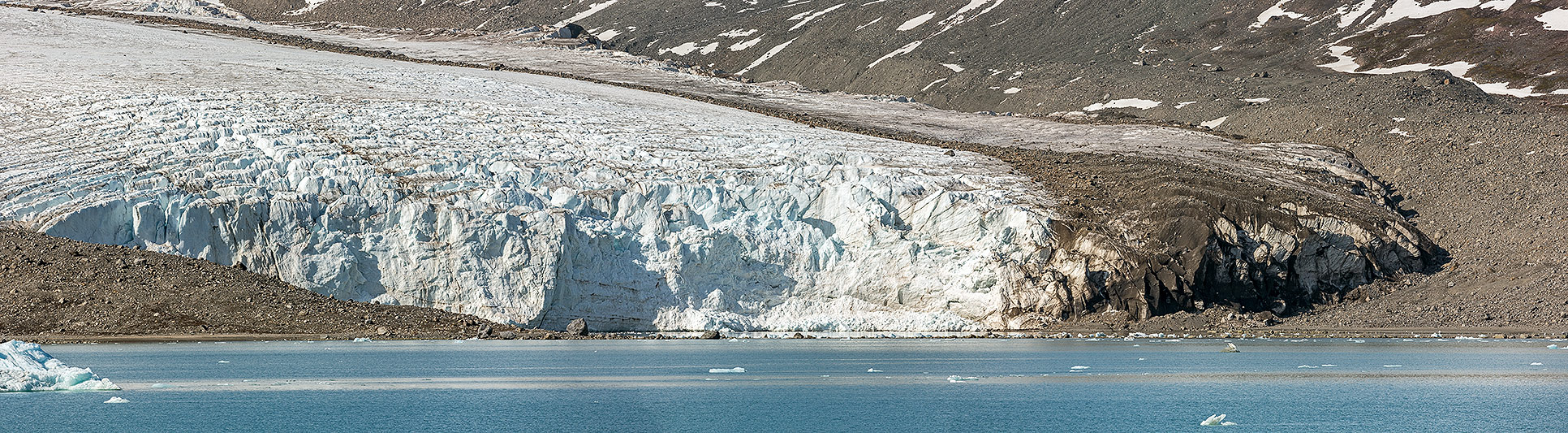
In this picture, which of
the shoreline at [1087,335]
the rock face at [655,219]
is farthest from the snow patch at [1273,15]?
the shoreline at [1087,335]

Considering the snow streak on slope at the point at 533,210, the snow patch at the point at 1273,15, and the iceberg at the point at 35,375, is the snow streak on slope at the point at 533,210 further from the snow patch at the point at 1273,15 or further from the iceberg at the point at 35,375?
the snow patch at the point at 1273,15

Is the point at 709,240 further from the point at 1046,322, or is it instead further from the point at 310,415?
the point at 310,415

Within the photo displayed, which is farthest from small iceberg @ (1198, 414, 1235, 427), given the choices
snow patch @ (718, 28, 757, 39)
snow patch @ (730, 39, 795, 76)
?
snow patch @ (718, 28, 757, 39)

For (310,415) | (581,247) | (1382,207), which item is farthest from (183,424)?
(1382,207)

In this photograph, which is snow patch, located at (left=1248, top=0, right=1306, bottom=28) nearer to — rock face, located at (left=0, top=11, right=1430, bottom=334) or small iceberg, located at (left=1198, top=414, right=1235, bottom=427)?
rock face, located at (left=0, top=11, right=1430, bottom=334)

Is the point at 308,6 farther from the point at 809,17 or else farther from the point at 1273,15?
the point at 1273,15

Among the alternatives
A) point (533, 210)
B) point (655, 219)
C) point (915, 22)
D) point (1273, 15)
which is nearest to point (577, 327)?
point (533, 210)
